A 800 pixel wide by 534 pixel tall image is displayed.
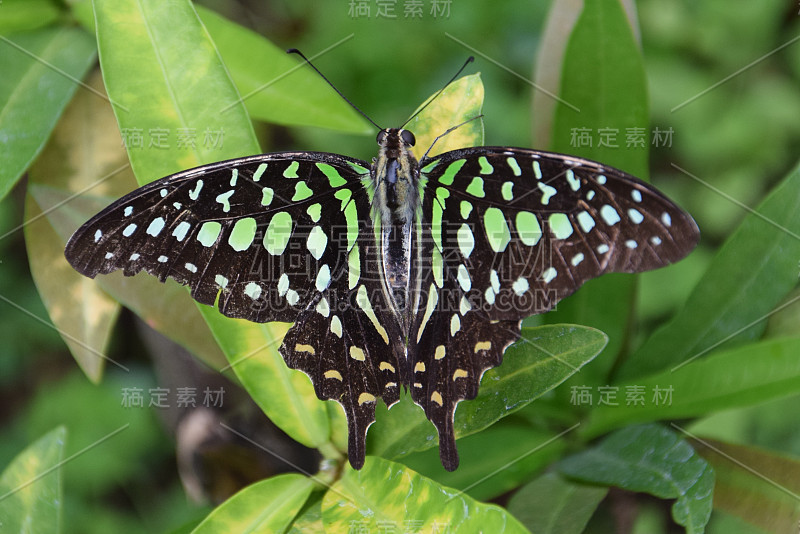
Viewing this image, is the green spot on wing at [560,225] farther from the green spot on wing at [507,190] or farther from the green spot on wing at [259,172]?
the green spot on wing at [259,172]

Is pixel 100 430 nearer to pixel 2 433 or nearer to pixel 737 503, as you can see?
pixel 2 433

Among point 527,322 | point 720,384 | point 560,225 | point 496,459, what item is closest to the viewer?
point 560,225

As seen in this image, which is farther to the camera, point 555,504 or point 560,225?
point 555,504

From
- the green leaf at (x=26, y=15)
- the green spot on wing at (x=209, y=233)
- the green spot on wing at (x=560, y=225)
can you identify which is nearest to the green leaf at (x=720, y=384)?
the green spot on wing at (x=560, y=225)

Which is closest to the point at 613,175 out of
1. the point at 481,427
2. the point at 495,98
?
the point at 481,427

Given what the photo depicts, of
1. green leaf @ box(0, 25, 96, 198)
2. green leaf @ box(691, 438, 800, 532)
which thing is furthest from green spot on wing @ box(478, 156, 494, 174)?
green leaf @ box(0, 25, 96, 198)

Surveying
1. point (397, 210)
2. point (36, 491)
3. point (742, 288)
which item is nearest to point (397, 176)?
point (397, 210)

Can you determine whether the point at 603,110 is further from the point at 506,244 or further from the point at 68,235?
the point at 68,235
